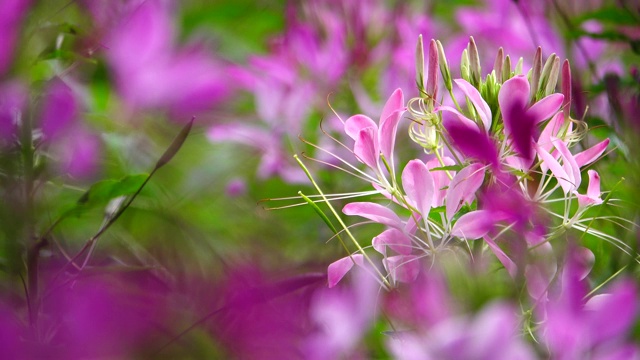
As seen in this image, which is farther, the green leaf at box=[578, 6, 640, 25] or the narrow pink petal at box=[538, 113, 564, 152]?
the green leaf at box=[578, 6, 640, 25]

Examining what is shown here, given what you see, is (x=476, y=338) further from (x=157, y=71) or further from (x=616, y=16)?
(x=616, y=16)

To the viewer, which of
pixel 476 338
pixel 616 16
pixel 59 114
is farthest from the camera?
pixel 616 16

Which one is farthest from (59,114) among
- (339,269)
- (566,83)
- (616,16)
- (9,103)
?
(616,16)

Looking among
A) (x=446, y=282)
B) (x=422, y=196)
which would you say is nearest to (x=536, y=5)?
(x=422, y=196)

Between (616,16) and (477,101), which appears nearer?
(477,101)

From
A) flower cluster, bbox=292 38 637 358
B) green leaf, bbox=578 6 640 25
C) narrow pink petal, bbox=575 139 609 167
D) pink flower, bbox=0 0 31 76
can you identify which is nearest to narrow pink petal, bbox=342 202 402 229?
flower cluster, bbox=292 38 637 358

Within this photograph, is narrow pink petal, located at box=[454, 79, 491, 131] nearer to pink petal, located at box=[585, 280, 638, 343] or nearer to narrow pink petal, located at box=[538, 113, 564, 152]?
narrow pink petal, located at box=[538, 113, 564, 152]

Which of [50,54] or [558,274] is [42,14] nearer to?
[50,54]
